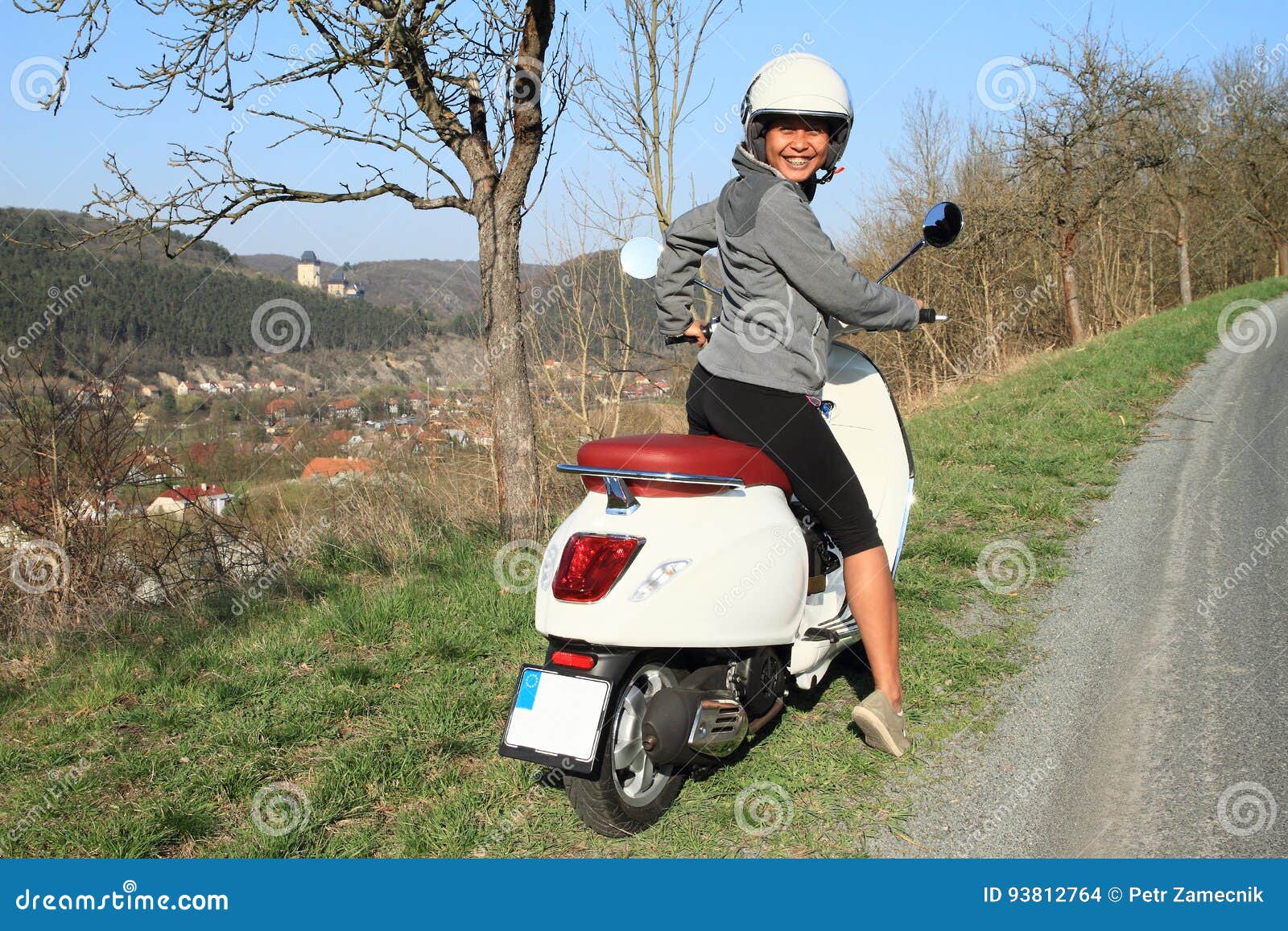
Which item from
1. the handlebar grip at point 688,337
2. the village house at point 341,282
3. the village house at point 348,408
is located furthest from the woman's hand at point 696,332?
the village house at point 341,282

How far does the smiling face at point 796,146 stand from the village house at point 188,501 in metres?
4.43

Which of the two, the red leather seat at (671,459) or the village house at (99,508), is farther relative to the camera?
the village house at (99,508)

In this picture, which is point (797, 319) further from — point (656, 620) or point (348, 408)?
point (348, 408)

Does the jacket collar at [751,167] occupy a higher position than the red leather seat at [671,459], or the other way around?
the jacket collar at [751,167]

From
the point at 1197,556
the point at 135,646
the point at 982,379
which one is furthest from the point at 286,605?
the point at 982,379

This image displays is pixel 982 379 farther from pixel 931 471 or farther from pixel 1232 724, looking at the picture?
pixel 1232 724

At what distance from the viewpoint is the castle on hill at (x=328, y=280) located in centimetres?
992

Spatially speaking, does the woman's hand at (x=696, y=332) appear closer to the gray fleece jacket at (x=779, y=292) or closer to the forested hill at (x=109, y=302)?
the gray fleece jacket at (x=779, y=292)

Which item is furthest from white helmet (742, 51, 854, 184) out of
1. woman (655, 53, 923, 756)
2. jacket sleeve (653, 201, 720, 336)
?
jacket sleeve (653, 201, 720, 336)

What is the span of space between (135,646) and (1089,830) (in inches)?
149

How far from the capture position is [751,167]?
8.98 ft

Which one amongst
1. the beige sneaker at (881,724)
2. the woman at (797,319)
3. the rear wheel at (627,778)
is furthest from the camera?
the beige sneaker at (881,724)

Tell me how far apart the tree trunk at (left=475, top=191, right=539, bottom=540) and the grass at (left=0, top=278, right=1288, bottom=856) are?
0.89 meters

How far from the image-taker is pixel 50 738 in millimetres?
3094
